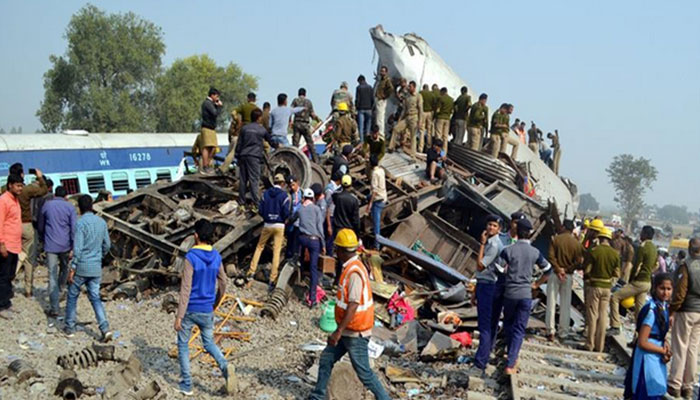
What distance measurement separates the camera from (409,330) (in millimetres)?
8586

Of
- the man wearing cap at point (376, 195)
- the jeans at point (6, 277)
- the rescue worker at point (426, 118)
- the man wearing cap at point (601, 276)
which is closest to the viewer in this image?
the jeans at point (6, 277)

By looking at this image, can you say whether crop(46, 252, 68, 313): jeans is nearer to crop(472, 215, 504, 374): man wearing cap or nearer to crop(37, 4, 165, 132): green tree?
crop(472, 215, 504, 374): man wearing cap

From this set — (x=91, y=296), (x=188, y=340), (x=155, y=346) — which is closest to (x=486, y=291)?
(x=188, y=340)

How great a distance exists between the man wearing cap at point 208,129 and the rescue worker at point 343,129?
10.6ft

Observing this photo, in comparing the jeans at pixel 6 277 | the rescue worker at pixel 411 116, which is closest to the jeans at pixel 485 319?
the jeans at pixel 6 277

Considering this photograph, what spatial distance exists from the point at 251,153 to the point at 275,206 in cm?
165

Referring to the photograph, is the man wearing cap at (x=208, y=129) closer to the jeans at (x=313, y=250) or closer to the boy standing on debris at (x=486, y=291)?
the jeans at (x=313, y=250)

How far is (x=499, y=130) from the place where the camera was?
639 inches

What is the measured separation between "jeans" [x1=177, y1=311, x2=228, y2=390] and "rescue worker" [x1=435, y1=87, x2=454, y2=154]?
11.0 metres

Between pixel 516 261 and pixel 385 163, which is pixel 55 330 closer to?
pixel 516 261

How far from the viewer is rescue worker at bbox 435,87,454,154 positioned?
15867 millimetres

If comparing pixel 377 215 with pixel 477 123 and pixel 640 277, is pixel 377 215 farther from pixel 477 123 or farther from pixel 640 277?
pixel 477 123

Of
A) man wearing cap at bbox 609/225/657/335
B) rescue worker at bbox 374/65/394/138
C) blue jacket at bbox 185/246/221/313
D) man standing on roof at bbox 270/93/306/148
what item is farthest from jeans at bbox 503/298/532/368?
rescue worker at bbox 374/65/394/138

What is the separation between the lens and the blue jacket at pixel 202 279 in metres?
5.64
